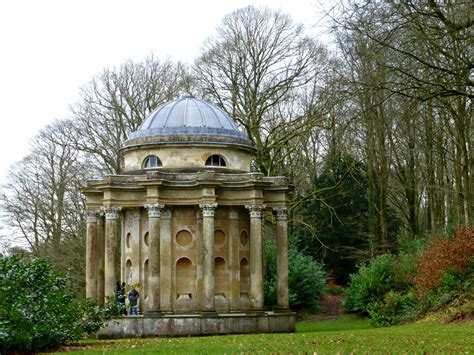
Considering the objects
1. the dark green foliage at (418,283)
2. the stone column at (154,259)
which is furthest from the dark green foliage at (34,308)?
the dark green foliage at (418,283)

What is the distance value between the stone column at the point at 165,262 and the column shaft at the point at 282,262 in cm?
385

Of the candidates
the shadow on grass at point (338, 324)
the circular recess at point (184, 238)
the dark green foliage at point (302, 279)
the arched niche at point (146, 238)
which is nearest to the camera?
the circular recess at point (184, 238)

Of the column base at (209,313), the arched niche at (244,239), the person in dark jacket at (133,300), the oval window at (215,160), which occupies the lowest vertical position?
the column base at (209,313)

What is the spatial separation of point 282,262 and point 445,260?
5.60 m

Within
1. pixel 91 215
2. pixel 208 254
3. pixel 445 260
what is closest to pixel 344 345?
pixel 208 254

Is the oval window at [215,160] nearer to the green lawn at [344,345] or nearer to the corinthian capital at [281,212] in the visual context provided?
→ the corinthian capital at [281,212]

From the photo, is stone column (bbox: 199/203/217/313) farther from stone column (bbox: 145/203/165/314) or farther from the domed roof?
the domed roof

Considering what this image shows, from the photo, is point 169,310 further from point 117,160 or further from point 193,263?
point 117,160

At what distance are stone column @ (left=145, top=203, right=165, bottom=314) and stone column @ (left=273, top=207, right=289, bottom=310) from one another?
451cm

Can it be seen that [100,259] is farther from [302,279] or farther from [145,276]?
[302,279]

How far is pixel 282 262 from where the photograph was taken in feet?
98.6

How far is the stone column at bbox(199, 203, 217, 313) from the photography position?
27.9 m

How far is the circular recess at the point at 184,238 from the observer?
96.9 feet

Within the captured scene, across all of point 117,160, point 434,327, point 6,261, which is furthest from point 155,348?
point 117,160
